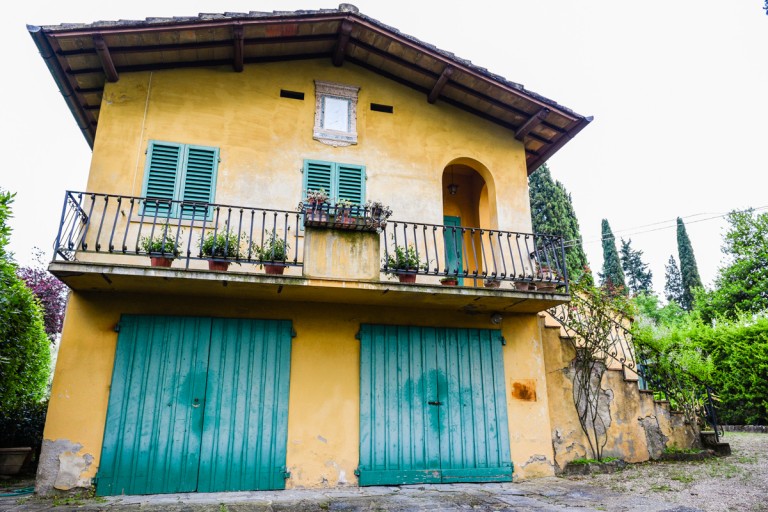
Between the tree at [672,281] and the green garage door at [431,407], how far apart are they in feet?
161

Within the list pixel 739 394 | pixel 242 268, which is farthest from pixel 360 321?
pixel 739 394

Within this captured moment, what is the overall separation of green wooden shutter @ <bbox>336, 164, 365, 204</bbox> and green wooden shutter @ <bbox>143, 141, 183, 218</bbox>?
277 cm

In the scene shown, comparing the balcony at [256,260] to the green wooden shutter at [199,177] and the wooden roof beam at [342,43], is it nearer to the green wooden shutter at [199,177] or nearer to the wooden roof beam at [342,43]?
the green wooden shutter at [199,177]

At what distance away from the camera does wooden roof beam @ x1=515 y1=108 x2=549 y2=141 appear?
9602mm

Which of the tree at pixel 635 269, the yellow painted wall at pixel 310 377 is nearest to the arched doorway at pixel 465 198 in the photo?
the yellow painted wall at pixel 310 377

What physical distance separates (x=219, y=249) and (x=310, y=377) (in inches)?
96.7

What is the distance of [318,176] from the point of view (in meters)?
8.91

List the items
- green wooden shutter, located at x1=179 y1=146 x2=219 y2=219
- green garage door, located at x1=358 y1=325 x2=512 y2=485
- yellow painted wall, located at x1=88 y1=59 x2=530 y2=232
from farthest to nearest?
yellow painted wall, located at x1=88 y1=59 x2=530 y2=232
green wooden shutter, located at x1=179 y1=146 x2=219 y2=219
green garage door, located at x1=358 y1=325 x2=512 y2=485

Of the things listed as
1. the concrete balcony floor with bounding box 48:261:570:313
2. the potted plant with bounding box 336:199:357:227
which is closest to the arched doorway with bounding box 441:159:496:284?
the concrete balcony floor with bounding box 48:261:570:313

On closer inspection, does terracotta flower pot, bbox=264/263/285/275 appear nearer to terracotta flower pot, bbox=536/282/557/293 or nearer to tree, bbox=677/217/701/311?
terracotta flower pot, bbox=536/282/557/293

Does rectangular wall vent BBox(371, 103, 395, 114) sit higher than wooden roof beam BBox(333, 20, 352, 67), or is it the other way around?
wooden roof beam BBox(333, 20, 352, 67)

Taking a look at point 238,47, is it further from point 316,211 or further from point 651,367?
point 651,367

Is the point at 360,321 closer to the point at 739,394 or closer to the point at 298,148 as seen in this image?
the point at 298,148

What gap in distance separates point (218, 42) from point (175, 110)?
1.44 metres
